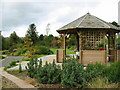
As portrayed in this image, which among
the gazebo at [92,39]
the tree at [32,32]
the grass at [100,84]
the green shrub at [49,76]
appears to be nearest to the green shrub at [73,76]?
the grass at [100,84]

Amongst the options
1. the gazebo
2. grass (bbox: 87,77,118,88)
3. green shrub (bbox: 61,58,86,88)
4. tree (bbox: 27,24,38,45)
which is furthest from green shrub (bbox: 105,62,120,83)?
tree (bbox: 27,24,38,45)

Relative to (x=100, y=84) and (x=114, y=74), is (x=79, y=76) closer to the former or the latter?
(x=100, y=84)

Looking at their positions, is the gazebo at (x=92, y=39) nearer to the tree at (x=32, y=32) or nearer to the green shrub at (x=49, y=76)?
the green shrub at (x=49, y=76)

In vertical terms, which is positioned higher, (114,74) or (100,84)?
(114,74)

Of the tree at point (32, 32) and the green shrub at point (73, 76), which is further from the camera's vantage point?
the tree at point (32, 32)

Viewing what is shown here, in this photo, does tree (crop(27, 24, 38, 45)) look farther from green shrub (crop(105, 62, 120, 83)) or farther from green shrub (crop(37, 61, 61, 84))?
green shrub (crop(105, 62, 120, 83))

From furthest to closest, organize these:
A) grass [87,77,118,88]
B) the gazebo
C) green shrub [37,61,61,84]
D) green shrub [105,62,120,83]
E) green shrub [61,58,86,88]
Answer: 1. the gazebo
2. green shrub [37,61,61,84]
3. green shrub [105,62,120,83]
4. green shrub [61,58,86,88]
5. grass [87,77,118,88]

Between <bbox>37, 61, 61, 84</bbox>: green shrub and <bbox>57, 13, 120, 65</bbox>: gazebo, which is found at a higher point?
<bbox>57, 13, 120, 65</bbox>: gazebo

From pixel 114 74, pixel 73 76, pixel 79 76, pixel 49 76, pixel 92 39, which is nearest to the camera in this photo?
pixel 73 76

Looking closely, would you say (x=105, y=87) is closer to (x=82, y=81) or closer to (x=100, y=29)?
(x=82, y=81)

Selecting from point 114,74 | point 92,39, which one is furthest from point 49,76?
point 92,39

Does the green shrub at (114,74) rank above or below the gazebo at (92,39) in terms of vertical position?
below

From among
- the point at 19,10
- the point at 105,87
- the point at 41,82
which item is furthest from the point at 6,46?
the point at 105,87

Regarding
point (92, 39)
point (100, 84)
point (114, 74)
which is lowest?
point (100, 84)
